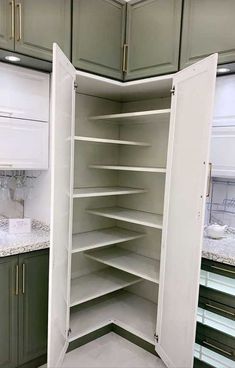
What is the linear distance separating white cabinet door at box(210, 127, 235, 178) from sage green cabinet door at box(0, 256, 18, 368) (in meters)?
1.53

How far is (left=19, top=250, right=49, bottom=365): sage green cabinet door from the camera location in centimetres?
188

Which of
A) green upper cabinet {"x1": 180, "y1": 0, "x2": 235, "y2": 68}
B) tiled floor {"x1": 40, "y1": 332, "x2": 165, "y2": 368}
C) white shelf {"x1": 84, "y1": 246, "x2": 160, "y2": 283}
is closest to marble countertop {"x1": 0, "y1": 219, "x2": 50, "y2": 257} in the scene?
white shelf {"x1": 84, "y1": 246, "x2": 160, "y2": 283}

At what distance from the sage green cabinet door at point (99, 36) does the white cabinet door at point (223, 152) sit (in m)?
0.89

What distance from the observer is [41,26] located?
5.93 feet

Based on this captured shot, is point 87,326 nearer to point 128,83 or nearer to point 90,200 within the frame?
point 90,200

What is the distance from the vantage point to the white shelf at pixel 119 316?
89.6 inches

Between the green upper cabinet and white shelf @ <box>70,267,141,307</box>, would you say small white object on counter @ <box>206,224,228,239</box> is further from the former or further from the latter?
the green upper cabinet

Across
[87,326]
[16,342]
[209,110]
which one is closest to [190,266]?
[209,110]

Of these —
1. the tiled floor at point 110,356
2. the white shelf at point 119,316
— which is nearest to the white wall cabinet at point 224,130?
the white shelf at point 119,316

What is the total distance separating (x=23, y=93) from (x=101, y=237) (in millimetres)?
1329

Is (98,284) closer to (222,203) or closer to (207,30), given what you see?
(222,203)

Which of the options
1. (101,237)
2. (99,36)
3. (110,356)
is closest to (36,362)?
(110,356)

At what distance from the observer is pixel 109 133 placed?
9.20 ft

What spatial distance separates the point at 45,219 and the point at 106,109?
1.23 meters
